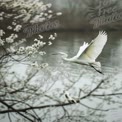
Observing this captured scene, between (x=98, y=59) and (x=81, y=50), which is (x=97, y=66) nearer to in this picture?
(x=98, y=59)

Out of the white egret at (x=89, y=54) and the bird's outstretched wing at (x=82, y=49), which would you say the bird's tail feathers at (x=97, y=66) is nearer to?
the white egret at (x=89, y=54)

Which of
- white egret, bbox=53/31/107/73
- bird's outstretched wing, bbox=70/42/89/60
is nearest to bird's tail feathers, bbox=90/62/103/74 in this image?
white egret, bbox=53/31/107/73

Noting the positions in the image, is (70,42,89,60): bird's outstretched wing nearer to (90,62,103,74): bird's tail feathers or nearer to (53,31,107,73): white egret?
(53,31,107,73): white egret

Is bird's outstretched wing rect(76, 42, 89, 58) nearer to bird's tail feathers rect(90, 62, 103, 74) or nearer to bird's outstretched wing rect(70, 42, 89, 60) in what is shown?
bird's outstretched wing rect(70, 42, 89, 60)

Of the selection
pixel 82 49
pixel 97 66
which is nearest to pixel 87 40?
pixel 82 49

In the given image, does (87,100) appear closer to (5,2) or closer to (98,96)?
(98,96)

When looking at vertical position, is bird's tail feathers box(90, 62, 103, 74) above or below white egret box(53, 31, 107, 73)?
below

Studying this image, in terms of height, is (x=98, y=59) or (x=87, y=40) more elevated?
(x=87, y=40)

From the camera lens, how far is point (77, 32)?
2.06m

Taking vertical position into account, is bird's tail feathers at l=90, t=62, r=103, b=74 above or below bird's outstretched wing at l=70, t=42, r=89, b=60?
below

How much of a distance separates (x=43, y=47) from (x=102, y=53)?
14.8 inches

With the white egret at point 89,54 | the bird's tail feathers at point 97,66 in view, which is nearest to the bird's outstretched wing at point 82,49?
the white egret at point 89,54

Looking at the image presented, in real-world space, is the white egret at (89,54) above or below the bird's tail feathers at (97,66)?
above

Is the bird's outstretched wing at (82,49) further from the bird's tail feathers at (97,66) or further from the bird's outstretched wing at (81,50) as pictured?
the bird's tail feathers at (97,66)
